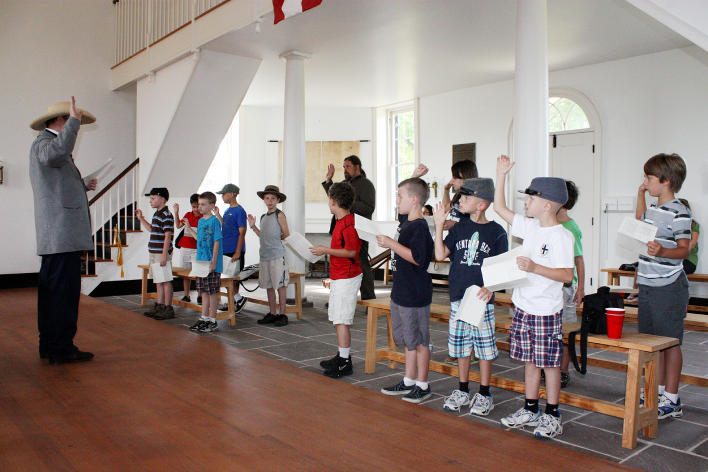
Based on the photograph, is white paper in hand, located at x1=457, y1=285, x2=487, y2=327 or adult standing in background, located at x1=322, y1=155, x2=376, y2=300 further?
adult standing in background, located at x1=322, y1=155, x2=376, y2=300

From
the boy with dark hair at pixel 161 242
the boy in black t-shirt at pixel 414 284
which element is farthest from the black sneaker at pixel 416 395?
the boy with dark hair at pixel 161 242

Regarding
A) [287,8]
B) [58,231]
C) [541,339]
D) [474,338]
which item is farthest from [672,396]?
[287,8]

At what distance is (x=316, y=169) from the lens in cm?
1146

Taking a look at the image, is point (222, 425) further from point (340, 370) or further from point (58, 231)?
point (58, 231)

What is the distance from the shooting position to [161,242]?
6320mm

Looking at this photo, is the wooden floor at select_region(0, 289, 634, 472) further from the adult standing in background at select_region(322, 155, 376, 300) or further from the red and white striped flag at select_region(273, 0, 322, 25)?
the red and white striped flag at select_region(273, 0, 322, 25)

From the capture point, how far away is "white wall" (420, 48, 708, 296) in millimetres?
7285

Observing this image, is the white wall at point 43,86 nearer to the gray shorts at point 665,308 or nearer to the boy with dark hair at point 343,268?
the boy with dark hair at point 343,268

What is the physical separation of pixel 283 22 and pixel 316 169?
17.1 ft

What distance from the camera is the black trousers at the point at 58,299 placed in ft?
13.5

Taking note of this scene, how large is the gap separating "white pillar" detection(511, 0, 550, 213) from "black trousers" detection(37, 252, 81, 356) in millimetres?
3597

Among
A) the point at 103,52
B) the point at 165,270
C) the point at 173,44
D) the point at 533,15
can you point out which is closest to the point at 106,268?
the point at 165,270

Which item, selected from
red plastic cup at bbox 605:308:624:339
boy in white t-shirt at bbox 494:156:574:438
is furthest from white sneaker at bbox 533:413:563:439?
red plastic cup at bbox 605:308:624:339

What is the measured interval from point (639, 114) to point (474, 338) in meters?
6.00
